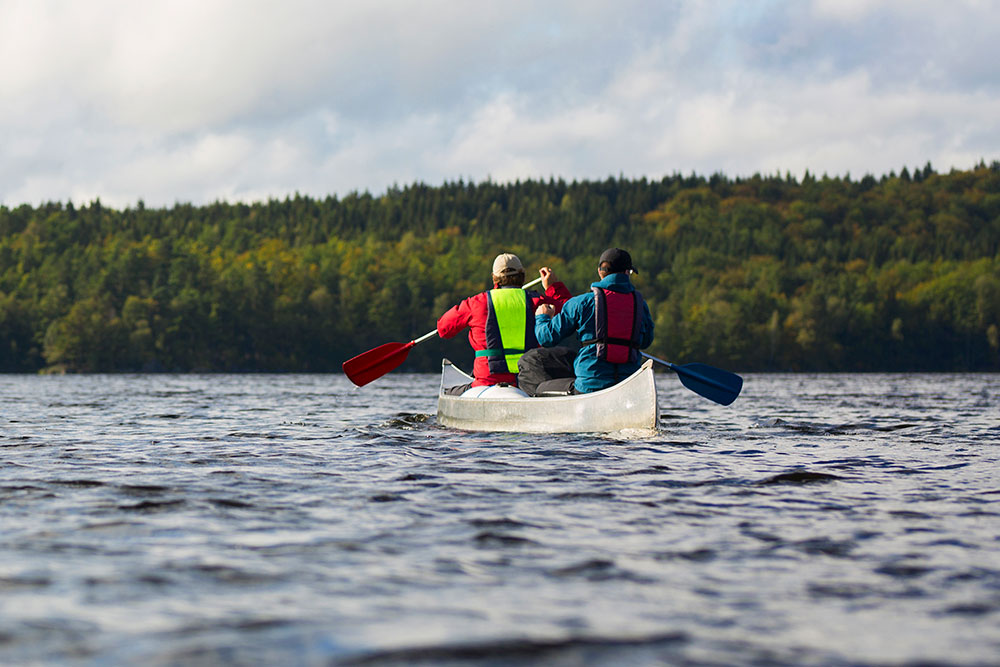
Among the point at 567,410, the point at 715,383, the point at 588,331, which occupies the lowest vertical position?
the point at 567,410

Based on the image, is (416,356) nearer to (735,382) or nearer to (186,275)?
(186,275)

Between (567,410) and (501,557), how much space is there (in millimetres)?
6633

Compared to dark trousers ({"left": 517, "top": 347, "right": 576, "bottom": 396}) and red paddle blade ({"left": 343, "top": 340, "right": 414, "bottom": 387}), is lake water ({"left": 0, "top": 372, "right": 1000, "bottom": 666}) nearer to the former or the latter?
dark trousers ({"left": 517, "top": 347, "right": 576, "bottom": 396})

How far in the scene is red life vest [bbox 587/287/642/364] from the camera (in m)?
12.1

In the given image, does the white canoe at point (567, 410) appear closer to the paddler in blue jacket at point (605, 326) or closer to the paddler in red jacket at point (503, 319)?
the paddler in red jacket at point (503, 319)

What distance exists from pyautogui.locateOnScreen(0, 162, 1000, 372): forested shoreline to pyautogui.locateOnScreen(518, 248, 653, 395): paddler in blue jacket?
3485 inches

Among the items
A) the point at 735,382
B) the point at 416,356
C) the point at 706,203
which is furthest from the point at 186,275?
the point at 735,382

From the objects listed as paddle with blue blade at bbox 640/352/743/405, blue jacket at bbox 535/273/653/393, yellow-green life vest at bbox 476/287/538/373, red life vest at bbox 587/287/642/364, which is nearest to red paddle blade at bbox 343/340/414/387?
yellow-green life vest at bbox 476/287/538/373

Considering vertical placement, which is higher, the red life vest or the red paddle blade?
the red life vest

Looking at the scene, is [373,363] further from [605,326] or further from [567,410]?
[605,326]

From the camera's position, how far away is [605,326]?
476 inches

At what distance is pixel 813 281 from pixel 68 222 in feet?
358

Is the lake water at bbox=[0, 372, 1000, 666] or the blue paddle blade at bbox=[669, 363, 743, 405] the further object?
the blue paddle blade at bbox=[669, 363, 743, 405]

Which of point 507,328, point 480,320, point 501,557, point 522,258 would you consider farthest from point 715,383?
point 522,258
